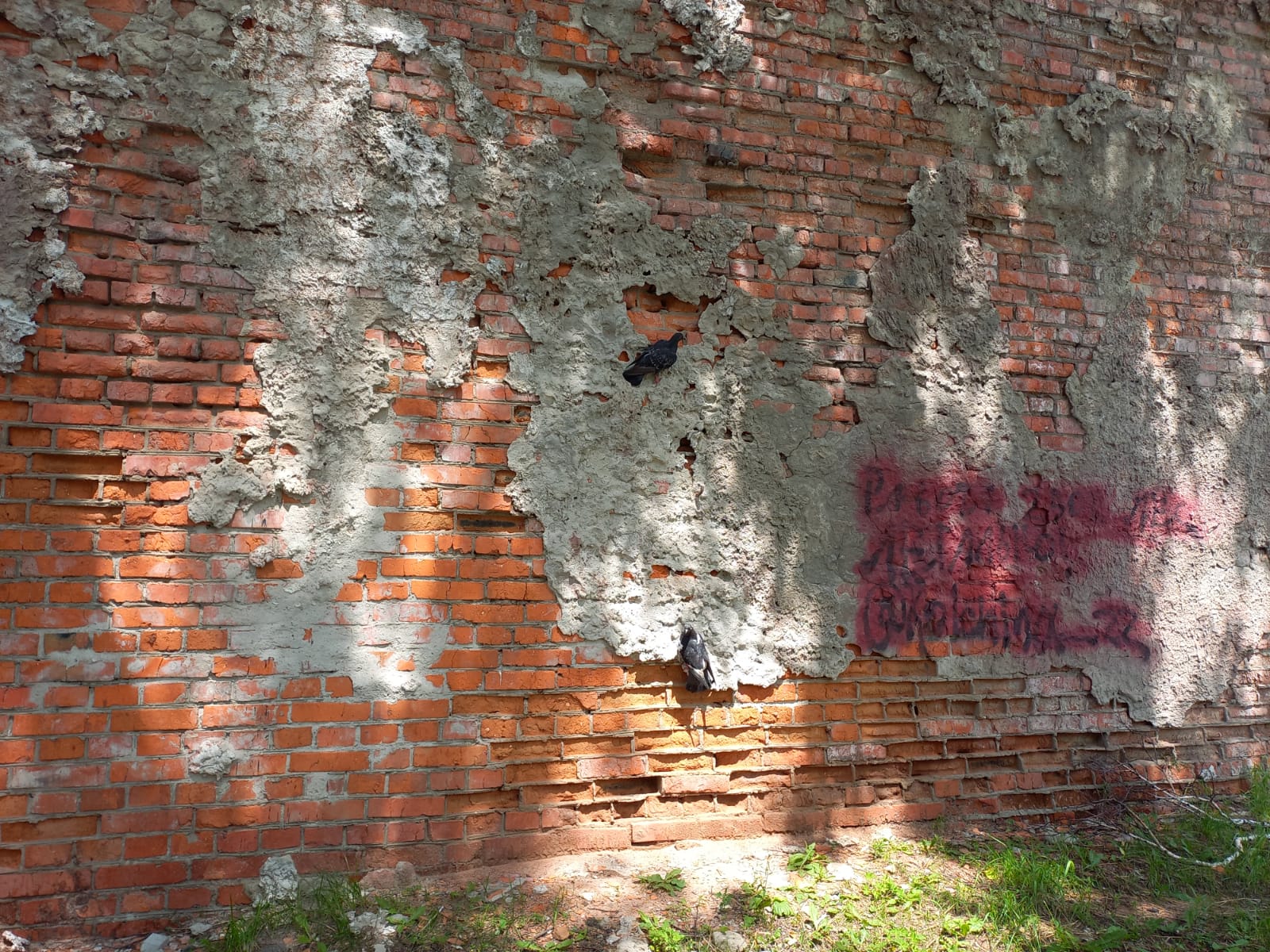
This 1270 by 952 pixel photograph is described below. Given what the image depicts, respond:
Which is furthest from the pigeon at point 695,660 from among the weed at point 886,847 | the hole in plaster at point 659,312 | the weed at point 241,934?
the weed at point 241,934

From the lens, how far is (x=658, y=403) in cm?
294

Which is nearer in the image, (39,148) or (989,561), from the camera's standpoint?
(39,148)

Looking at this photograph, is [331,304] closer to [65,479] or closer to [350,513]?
[350,513]

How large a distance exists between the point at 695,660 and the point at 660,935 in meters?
0.85

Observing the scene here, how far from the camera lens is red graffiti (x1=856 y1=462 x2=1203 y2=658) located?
3.14 meters

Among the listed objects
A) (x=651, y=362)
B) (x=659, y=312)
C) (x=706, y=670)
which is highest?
(x=659, y=312)

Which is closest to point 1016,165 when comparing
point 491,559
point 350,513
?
point 491,559

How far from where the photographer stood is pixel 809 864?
2.79 m

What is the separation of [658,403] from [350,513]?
1.14m

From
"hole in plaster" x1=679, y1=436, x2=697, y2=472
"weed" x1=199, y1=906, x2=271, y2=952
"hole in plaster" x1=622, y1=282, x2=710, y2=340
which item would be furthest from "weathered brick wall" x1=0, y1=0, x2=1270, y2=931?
"hole in plaster" x1=679, y1=436, x2=697, y2=472

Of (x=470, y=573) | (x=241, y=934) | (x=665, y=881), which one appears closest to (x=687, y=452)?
(x=470, y=573)

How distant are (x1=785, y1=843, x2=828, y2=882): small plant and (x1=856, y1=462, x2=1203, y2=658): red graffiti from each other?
0.77 metres

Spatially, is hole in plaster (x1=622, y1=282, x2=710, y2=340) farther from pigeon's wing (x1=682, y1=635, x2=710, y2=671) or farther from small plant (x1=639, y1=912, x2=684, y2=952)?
small plant (x1=639, y1=912, x2=684, y2=952)

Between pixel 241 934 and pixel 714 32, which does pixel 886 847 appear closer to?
pixel 241 934
